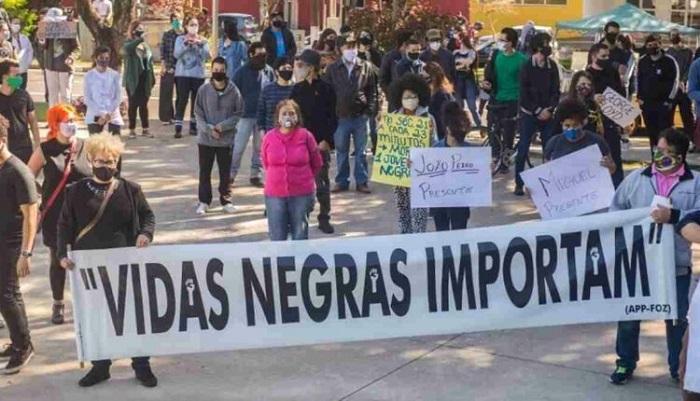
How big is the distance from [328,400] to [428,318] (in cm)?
88

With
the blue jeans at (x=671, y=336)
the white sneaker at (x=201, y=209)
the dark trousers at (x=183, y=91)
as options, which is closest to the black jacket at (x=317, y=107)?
the white sneaker at (x=201, y=209)

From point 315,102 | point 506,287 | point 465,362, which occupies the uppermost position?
point 315,102

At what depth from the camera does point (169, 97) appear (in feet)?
62.8

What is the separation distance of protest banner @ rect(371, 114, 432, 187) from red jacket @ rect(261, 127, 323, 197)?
3.32 feet

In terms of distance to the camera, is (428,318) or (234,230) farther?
(234,230)

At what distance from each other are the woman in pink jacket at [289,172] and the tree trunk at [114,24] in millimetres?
12162

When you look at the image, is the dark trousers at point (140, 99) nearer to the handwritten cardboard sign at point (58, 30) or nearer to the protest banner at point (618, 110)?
the handwritten cardboard sign at point (58, 30)

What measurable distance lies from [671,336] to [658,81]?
972 cm

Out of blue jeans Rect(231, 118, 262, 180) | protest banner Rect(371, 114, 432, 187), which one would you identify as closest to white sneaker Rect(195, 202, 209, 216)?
blue jeans Rect(231, 118, 262, 180)

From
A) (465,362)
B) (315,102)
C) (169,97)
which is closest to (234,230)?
(315,102)

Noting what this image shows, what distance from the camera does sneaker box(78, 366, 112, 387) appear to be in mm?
7434

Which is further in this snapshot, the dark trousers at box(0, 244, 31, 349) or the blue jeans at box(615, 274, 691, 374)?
the dark trousers at box(0, 244, 31, 349)

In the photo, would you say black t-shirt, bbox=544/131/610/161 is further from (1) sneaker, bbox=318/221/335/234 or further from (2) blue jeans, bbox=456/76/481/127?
(2) blue jeans, bbox=456/76/481/127

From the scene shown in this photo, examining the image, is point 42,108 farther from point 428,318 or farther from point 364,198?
point 428,318
